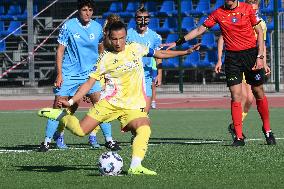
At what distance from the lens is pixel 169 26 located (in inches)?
1293

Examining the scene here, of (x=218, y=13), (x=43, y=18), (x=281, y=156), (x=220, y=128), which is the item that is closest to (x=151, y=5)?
(x=43, y=18)

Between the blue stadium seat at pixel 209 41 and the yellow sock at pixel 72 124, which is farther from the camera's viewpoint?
the blue stadium seat at pixel 209 41

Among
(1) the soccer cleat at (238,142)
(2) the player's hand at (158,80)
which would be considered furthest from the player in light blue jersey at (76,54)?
(2) the player's hand at (158,80)

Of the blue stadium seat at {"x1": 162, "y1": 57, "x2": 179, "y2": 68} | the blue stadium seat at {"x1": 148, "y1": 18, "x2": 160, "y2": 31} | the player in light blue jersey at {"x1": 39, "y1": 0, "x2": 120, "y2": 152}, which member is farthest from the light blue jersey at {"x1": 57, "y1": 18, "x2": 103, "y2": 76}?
the blue stadium seat at {"x1": 148, "y1": 18, "x2": 160, "y2": 31}

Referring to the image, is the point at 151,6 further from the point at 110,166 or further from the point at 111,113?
the point at 110,166

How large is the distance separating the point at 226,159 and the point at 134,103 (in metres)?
1.42

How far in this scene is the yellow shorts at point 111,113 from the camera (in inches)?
375

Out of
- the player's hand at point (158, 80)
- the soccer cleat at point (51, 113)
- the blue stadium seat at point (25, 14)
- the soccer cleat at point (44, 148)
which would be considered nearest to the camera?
the soccer cleat at point (51, 113)

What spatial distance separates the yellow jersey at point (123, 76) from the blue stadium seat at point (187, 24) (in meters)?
→ 22.8

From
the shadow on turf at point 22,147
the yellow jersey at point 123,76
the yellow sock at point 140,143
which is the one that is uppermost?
the yellow jersey at point 123,76

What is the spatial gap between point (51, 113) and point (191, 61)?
22361 millimetres

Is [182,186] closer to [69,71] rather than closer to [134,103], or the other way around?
[134,103]

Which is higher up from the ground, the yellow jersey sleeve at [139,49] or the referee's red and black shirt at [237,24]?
the referee's red and black shirt at [237,24]

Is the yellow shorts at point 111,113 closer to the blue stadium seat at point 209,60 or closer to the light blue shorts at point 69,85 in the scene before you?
the light blue shorts at point 69,85
